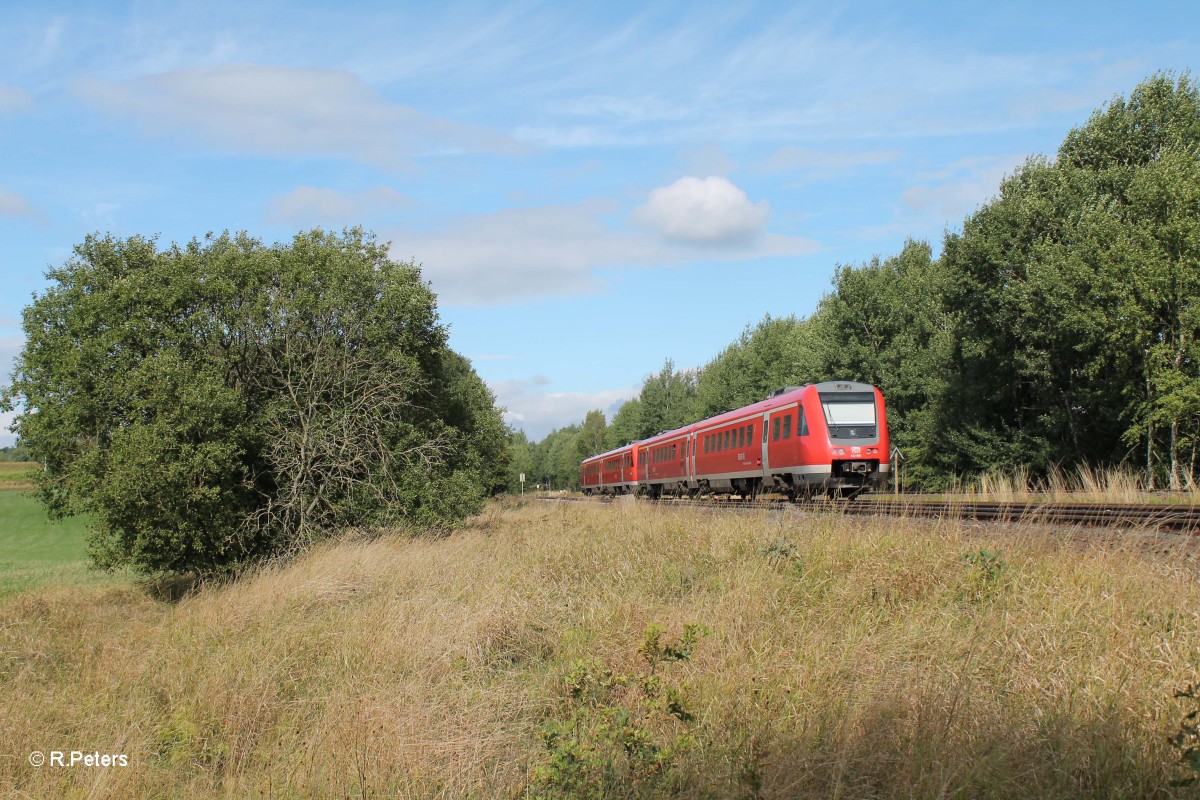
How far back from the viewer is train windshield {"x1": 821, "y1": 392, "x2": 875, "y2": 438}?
64.4 ft

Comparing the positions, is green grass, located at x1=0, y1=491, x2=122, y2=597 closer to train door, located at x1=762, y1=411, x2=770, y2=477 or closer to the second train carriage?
train door, located at x1=762, y1=411, x2=770, y2=477

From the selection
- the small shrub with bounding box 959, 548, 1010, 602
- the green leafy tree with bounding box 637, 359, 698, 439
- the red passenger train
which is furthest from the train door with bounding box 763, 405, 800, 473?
the green leafy tree with bounding box 637, 359, 698, 439

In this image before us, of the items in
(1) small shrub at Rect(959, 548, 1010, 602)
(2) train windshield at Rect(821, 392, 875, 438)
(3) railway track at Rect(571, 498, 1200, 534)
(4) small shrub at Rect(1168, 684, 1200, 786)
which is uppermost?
(2) train windshield at Rect(821, 392, 875, 438)

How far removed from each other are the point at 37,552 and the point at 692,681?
37656 millimetres

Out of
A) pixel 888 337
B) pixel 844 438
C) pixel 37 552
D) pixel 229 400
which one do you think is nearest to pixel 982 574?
pixel 844 438

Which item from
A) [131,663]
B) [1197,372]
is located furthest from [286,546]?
[1197,372]

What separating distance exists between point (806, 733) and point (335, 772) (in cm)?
300

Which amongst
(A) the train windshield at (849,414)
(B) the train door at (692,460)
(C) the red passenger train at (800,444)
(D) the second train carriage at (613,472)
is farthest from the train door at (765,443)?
(D) the second train carriage at (613,472)

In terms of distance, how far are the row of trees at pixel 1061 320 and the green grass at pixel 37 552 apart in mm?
26680

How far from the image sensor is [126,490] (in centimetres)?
1747

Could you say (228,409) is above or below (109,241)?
below

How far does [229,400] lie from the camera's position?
18.8m

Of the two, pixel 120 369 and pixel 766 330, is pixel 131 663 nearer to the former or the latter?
pixel 120 369

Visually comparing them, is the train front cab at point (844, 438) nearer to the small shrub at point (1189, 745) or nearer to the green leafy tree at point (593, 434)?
the small shrub at point (1189, 745)
